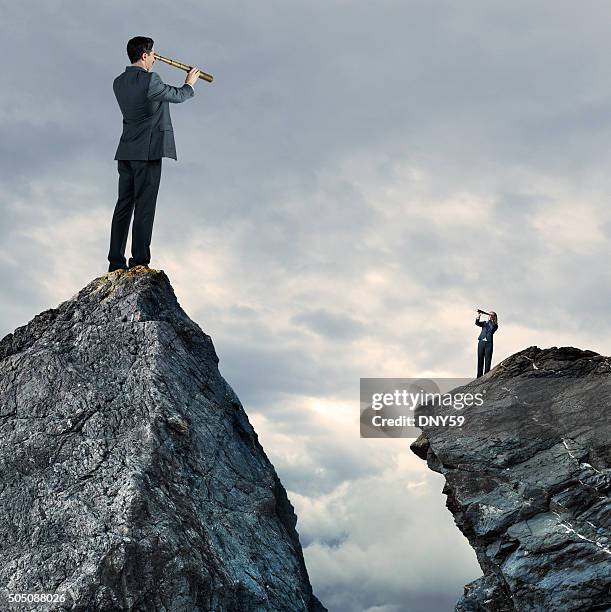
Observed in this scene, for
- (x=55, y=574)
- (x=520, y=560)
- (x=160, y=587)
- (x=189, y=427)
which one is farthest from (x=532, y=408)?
(x=55, y=574)

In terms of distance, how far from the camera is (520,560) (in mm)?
15023

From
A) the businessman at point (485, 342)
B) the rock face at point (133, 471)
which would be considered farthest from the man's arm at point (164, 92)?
the businessman at point (485, 342)

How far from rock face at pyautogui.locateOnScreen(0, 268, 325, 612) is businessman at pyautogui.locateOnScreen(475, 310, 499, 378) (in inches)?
299

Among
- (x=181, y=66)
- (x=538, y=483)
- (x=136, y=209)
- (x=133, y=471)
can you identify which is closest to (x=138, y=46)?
(x=181, y=66)

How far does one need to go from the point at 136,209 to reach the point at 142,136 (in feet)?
4.47

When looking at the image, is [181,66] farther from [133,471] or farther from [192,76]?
[133,471]

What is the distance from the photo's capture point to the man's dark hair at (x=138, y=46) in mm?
15984

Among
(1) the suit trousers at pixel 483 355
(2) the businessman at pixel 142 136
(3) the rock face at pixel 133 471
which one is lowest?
(3) the rock face at pixel 133 471

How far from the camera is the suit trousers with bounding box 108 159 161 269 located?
16.2m

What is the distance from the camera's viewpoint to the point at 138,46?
15992mm

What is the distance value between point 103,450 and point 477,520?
22.6 feet

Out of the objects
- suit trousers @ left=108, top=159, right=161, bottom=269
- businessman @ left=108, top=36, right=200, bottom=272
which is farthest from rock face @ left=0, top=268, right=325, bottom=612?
businessman @ left=108, top=36, right=200, bottom=272

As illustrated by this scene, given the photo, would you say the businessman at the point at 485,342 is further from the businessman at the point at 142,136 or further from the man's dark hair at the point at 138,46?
the man's dark hair at the point at 138,46

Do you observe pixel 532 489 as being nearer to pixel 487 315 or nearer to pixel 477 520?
pixel 477 520
